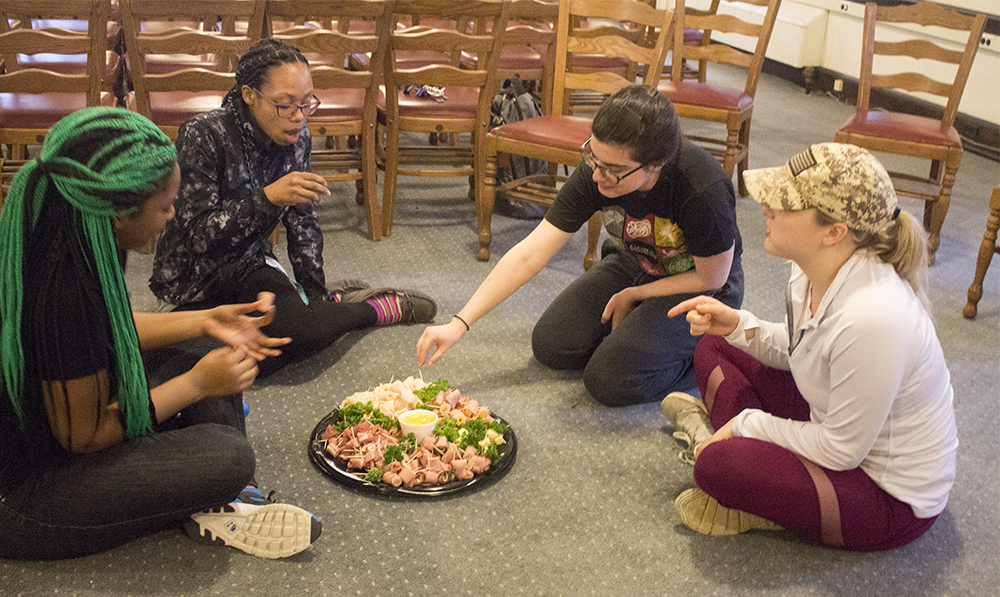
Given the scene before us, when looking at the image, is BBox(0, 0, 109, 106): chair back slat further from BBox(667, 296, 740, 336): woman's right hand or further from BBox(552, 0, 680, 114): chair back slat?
BBox(667, 296, 740, 336): woman's right hand

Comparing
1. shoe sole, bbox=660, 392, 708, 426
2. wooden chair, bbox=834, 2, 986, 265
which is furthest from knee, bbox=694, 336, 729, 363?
wooden chair, bbox=834, 2, 986, 265

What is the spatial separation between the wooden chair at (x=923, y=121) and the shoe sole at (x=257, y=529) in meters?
2.68

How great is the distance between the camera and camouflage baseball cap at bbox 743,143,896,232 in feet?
5.28

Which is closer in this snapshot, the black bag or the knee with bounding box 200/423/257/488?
the knee with bounding box 200/423/257/488

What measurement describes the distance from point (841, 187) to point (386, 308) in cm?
155

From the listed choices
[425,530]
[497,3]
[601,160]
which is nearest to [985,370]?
[601,160]

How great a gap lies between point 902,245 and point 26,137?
2.85 meters

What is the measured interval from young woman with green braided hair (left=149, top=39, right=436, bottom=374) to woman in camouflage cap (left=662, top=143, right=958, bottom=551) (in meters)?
1.16

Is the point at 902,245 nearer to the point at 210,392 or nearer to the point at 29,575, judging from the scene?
the point at 210,392

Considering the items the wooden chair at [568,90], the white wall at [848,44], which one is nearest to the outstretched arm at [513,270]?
the wooden chair at [568,90]

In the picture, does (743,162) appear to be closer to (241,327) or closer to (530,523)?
(530,523)

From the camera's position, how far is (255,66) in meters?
2.33

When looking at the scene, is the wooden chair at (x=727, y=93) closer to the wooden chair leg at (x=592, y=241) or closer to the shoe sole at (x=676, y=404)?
the wooden chair leg at (x=592, y=241)

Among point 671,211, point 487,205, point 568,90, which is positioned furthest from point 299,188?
point 568,90
